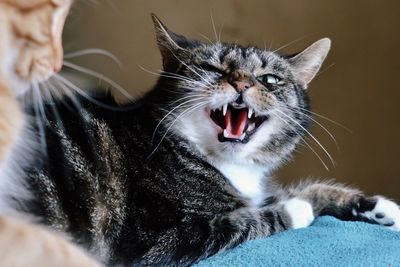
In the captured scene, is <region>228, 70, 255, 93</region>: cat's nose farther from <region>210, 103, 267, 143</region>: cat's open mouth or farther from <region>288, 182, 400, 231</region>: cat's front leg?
<region>288, 182, 400, 231</region>: cat's front leg

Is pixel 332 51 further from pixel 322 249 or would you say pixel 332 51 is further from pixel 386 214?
pixel 322 249

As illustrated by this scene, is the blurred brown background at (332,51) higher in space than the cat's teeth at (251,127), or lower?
higher

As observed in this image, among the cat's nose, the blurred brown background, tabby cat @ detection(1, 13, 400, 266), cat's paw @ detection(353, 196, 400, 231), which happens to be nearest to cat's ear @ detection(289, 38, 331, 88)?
tabby cat @ detection(1, 13, 400, 266)

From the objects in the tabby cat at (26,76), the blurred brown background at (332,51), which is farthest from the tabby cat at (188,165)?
the blurred brown background at (332,51)

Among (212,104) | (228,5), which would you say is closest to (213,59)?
(212,104)

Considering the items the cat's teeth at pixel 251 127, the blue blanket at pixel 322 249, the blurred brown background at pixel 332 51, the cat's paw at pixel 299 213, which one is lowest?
the blue blanket at pixel 322 249

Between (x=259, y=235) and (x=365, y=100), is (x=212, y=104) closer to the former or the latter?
(x=259, y=235)

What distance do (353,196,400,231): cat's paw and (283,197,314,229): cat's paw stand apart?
0.56 ft

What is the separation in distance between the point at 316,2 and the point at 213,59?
2.78ft

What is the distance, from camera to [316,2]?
1968mm

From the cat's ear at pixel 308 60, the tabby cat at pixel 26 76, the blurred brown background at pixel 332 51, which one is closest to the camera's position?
the tabby cat at pixel 26 76

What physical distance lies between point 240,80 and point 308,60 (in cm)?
27

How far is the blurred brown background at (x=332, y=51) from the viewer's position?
6.32 feet

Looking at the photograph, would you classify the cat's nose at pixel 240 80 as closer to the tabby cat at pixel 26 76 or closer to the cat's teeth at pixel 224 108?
the cat's teeth at pixel 224 108
